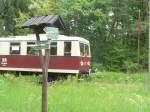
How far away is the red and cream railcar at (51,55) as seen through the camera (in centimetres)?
2525

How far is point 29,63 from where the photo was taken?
Result: 26.7 metres

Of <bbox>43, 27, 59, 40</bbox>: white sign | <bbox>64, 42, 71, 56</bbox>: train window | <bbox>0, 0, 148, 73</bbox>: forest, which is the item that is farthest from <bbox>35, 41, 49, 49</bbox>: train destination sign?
<bbox>0, 0, 148, 73</bbox>: forest

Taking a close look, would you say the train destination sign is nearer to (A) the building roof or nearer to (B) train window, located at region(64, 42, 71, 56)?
(A) the building roof

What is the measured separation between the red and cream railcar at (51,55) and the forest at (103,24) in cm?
817

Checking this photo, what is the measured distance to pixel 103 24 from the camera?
38344 millimetres

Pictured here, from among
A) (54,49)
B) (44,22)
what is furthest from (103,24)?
(44,22)

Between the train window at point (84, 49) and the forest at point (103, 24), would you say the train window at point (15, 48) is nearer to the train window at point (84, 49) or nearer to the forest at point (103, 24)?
the train window at point (84, 49)

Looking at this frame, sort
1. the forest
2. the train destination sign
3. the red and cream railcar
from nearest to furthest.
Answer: the train destination sign < the red and cream railcar < the forest

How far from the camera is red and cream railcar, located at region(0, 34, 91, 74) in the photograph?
2525 cm

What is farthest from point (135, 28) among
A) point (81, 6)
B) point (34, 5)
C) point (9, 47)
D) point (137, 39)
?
point (9, 47)

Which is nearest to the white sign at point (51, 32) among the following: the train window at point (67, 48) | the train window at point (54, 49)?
the train window at point (67, 48)

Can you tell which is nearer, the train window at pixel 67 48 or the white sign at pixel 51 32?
the white sign at pixel 51 32

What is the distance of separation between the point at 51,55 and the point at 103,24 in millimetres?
13429

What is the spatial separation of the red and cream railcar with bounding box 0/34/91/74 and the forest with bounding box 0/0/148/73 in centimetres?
817
